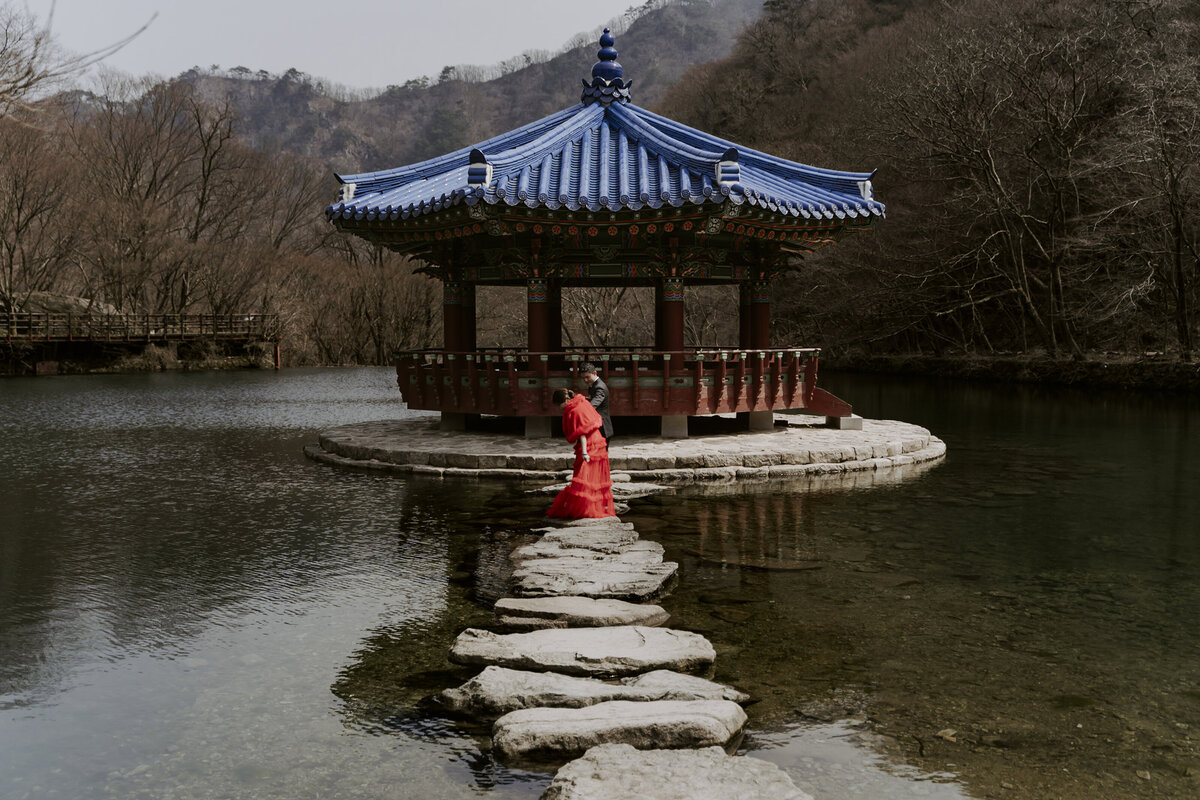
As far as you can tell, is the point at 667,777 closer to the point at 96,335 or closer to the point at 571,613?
the point at 571,613

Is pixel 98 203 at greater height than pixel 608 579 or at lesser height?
greater

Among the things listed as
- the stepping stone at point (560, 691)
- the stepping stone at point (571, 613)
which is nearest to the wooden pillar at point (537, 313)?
the stepping stone at point (571, 613)

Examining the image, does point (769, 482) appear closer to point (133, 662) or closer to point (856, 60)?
point (133, 662)

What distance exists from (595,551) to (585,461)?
1443 mm

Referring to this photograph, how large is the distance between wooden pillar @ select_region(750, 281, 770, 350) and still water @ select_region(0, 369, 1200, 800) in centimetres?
418

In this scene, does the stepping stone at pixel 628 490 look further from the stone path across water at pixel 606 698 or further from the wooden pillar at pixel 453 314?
the wooden pillar at pixel 453 314

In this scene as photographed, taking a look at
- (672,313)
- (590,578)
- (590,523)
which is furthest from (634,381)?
(590,578)

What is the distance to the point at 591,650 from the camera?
219 inches

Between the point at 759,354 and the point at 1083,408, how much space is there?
12.2 metres

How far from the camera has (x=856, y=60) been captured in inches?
1987

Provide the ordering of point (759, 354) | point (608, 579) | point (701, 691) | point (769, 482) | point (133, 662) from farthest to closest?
point (759, 354)
point (769, 482)
point (608, 579)
point (133, 662)
point (701, 691)

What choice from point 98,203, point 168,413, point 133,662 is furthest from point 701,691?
point 98,203

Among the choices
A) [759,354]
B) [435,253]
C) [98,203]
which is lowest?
[759,354]

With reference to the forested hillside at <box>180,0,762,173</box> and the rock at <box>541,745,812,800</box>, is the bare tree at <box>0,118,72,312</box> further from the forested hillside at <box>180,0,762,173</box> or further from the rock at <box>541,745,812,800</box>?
the forested hillside at <box>180,0,762,173</box>
